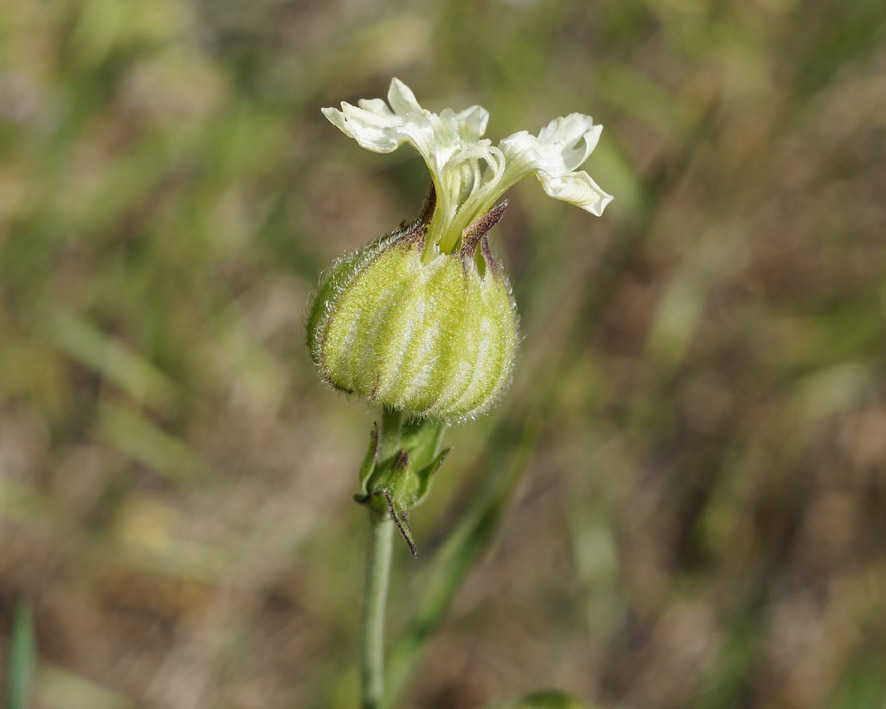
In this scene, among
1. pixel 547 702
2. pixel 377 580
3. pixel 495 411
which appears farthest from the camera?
pixel 495 411

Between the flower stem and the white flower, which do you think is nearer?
the white flower

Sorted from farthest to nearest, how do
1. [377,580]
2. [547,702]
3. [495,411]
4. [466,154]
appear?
[495,411] → [547,702] → [377,580] → [466,154]

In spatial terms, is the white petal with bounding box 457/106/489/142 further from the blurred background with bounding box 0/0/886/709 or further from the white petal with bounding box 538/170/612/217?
the blurred background with bounding box 0/0/886/709

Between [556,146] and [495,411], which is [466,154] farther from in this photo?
[495,411]

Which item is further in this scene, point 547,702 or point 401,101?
point 547,702

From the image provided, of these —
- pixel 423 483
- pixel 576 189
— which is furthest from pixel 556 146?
pixel 423 483

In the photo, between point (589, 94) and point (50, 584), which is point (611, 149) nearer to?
point (589, 94)

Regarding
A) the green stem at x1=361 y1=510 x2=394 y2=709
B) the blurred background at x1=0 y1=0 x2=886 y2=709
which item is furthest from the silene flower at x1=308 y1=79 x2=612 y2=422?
the blurred background at x1=0 y1=0 x2=886 y2=709

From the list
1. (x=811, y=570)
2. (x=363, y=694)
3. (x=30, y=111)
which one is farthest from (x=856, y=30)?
(x=30, y=111)
